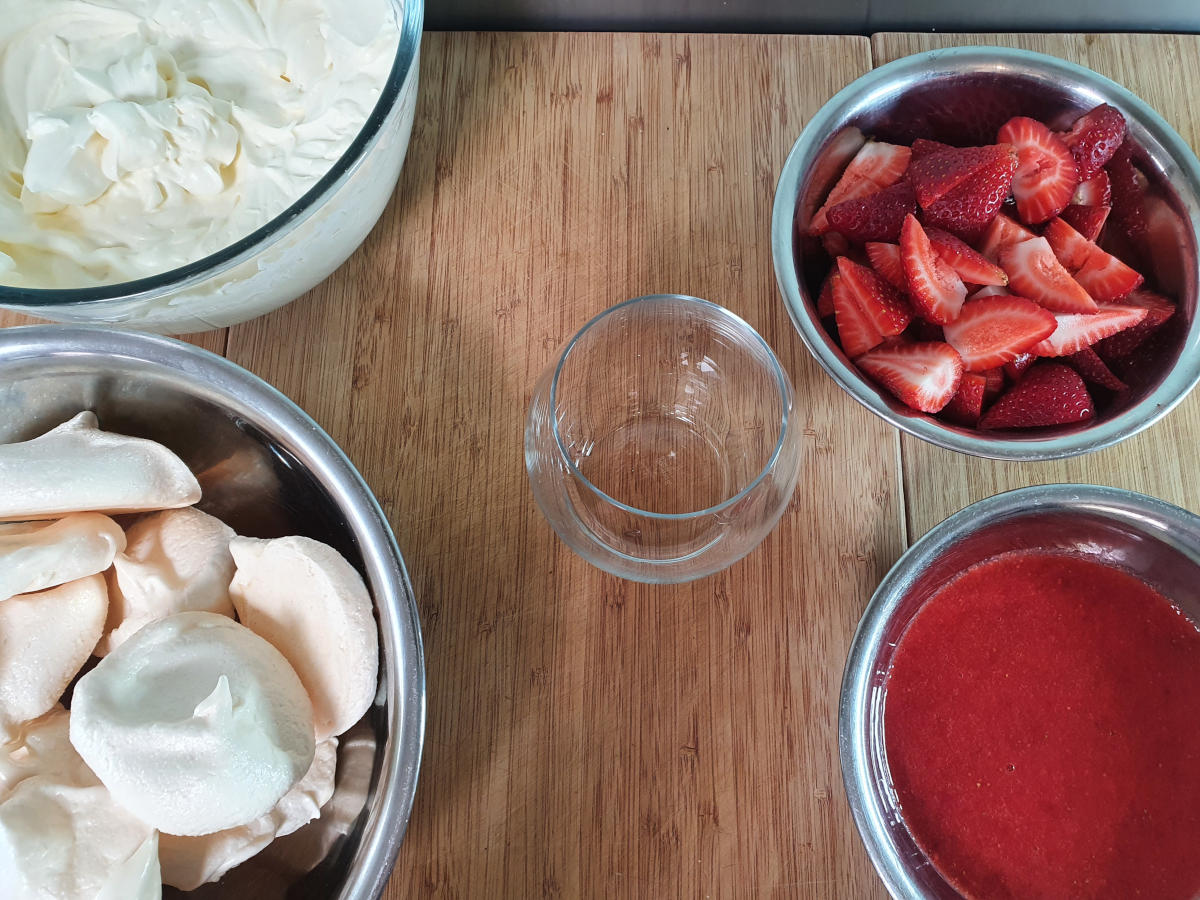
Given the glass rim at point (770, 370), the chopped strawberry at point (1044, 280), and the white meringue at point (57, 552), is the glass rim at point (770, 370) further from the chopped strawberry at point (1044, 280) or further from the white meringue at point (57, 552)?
the white meringue at point (57, 552)

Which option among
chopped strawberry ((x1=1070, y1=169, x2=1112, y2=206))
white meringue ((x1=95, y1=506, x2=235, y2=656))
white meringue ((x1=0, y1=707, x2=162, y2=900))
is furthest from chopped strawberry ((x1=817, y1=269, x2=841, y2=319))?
white meringue ((x1=0, y1=707, x2=162, y2=900))

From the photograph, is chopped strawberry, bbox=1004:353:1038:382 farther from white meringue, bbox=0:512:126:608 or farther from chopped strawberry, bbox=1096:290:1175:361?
white meringue, bbox=0:512:126:608

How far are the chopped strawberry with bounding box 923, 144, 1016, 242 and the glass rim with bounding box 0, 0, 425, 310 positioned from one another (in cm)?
46

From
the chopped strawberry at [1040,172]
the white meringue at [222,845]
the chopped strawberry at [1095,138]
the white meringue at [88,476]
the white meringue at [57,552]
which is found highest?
the chopped strawberry at [1095,138]

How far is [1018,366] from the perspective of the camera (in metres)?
0.79

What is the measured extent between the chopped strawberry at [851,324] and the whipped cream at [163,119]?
0.43m

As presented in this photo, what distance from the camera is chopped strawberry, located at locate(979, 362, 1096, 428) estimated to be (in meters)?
0.76

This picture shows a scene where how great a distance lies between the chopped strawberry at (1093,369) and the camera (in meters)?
0.79

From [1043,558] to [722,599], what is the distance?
0.28 meters

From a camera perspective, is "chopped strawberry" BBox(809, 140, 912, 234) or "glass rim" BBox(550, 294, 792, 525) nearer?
"glass rim" BBox(550, 294, 792, 525)

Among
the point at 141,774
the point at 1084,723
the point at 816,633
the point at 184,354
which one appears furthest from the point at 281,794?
the point at 1084,723

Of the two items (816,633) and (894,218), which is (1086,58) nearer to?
(894,218)

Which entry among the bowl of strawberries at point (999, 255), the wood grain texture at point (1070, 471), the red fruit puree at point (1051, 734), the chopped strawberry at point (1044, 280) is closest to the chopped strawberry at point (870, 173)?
the bowl of strawberries at point (999, 255)

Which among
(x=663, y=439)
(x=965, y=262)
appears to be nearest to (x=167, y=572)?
(x=663, y=439)
